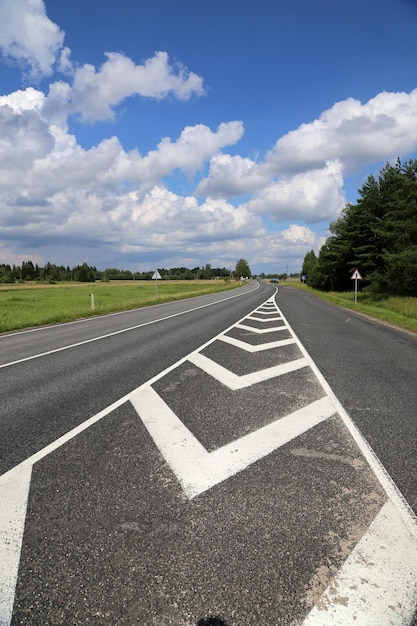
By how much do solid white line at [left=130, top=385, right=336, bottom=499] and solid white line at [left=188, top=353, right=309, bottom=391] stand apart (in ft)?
4.42

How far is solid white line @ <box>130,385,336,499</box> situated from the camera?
3137mm

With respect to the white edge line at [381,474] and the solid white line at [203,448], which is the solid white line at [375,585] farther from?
the solid white line at [203,448]

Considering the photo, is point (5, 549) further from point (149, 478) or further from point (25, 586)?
point (149, 478)

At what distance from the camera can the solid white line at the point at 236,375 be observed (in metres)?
6.08

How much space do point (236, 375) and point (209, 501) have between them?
3.84 metres

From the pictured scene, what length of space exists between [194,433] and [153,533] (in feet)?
5.39


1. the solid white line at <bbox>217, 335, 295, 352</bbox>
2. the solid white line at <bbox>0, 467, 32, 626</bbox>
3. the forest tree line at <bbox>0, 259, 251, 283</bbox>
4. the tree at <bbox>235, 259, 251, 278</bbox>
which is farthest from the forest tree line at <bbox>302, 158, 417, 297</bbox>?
the tree at <bbox>235, 259, 251, 278</bbox>

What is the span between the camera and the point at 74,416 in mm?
4605

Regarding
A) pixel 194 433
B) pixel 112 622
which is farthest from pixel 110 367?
pixel 112 622

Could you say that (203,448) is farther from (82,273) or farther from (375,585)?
(82,273)

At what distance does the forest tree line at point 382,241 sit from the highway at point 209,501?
23002mm

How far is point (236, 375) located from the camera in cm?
653

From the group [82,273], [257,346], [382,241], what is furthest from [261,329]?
[82,273]

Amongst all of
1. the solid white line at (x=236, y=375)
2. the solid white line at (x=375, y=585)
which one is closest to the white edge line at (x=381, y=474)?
the solid white line at (x=375, y=585)
